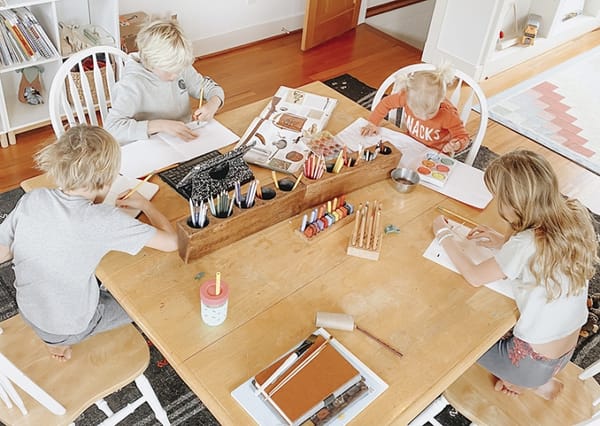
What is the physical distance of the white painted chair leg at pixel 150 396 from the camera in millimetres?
1645

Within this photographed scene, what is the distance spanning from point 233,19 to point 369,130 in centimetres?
244

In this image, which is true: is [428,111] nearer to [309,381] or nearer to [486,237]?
[486,237]

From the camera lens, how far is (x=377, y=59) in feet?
14.2

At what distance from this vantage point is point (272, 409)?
119cm

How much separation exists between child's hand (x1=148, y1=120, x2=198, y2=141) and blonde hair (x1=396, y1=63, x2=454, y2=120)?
2.62 ft

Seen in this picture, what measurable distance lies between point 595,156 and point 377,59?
1661mm

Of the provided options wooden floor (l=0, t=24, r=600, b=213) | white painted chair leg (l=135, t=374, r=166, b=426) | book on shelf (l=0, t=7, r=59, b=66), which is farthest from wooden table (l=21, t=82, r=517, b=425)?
wooden floor (l=0, t=24, r=600, b=213)

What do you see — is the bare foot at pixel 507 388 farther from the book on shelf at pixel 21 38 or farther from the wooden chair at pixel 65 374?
the book on shelf at pixel 21 38

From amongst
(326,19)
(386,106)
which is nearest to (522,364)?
(386,106)

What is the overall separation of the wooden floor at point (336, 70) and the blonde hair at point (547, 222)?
189cm

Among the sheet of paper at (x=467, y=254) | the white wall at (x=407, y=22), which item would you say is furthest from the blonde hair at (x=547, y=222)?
the white wall at (x=407, y=22)

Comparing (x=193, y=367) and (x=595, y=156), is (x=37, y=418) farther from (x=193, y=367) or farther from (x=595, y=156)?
(x=595, y=156)

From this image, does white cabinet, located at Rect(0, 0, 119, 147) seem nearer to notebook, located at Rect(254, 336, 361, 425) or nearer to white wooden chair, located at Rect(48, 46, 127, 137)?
white wooden chair, located at Rect(48, 46, 127, 137)

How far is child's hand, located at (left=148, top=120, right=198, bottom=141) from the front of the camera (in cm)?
186
